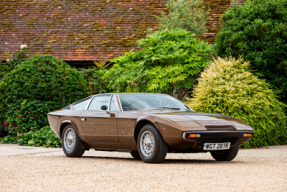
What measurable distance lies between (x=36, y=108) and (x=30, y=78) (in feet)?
3.21

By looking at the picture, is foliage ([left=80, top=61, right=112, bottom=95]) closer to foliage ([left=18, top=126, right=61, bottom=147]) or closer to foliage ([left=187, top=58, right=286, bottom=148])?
foliage ([left=18, top=126, right=61, bottom=147])

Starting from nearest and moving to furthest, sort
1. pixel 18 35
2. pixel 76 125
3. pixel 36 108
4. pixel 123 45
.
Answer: pixel 76 125 → pixel 36 108 → pixel 123 45 → pixel 18 35

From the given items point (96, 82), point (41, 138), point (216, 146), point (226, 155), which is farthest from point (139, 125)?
point (96, 82)

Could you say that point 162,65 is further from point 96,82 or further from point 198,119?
point 198,119

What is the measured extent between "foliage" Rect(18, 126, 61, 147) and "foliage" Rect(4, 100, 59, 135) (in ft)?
0.91

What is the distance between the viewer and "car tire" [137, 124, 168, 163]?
6766 mm

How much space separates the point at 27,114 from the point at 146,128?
6.96m

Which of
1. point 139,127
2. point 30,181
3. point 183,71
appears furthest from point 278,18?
point 30,181

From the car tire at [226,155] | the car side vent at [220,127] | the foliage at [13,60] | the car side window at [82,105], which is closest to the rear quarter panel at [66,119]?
the car side window at [82,105]

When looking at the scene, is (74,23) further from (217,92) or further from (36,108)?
(217,92)

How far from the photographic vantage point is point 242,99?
1109cm

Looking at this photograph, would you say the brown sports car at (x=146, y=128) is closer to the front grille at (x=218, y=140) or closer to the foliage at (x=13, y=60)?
the front grille at (x=218, y=140)

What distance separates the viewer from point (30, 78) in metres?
13.0

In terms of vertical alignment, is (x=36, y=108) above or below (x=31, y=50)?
below
